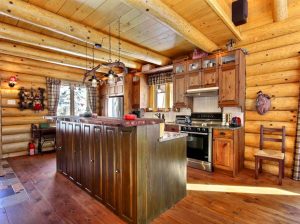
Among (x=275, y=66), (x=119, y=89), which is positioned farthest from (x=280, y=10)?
(x=119, y=89)

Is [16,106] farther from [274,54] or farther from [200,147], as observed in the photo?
[274,54]

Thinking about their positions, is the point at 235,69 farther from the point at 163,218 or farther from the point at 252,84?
the point at 163,218

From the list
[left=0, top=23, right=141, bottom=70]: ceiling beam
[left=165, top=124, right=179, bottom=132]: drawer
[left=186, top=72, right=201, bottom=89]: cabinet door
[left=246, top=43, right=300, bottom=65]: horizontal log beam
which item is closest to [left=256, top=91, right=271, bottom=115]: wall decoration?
[left=246, top=43, right=300, bottom=65]: horizontal log beam

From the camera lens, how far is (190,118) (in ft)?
15.1

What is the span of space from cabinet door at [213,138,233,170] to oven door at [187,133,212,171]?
0.12 metres

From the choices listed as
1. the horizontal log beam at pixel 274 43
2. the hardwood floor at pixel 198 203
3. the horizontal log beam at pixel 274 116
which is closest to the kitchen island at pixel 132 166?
the hardwood floor at pixel 198 203

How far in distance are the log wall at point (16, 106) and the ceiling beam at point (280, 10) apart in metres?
5.92

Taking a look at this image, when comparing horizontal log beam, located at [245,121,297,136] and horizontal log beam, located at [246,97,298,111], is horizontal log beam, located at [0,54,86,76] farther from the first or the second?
horizontal log beam, located at [246,97,298,111]

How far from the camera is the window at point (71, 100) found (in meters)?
6.09

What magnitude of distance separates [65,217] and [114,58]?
13.1ft

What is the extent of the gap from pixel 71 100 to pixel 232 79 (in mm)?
5286

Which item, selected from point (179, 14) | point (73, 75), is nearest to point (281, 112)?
point (179, 14)

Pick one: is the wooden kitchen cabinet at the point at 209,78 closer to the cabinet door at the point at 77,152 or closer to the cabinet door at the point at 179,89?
the cabinet door at the point at 179,89

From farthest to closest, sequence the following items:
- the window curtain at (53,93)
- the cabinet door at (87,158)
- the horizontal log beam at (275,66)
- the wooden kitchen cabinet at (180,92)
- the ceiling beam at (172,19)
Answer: the window curtain at (53,93)
the wooden kitchen cabinet at (180,92)
the horizontal log beam at (275,66)
the cabinet door at (87,158)
the ceiling beam at (172,19)
